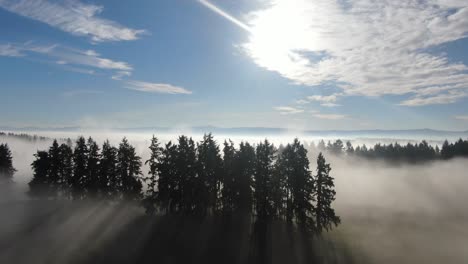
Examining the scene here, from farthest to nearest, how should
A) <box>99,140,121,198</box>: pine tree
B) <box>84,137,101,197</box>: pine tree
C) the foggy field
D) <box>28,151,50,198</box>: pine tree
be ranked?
<box>28,151,50,198</box>: pine tree, <box>84,137,101,197</box>: pine tree, <box>99,140,121,198</box>: pine tree, the foggy field

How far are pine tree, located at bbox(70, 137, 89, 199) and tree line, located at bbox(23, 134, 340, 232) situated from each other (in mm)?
208

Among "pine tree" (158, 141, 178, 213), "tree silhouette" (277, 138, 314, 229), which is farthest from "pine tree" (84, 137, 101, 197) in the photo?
"tree silhouette" (277, 138, 314, 229)

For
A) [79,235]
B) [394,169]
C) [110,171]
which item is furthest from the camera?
[394,169]

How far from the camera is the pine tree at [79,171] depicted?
66.6 meters

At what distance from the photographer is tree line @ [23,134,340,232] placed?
56031 millimetres

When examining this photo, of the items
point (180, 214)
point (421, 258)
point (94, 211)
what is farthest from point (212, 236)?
Result: point (421, 258)

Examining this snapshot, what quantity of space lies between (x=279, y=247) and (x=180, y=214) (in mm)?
20888

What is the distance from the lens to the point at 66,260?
42.6 meters

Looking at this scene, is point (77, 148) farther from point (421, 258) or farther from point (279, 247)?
point (421, 258)

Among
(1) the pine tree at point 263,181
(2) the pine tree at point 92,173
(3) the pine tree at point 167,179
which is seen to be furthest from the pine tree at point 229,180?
(2) the pine tree at point 92,173

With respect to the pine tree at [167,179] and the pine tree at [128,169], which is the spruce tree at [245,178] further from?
the pine tree at [128,169]

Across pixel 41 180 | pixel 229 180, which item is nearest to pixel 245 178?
pixel 229 180

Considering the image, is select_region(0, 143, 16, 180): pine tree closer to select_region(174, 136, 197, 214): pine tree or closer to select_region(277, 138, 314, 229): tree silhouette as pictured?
select_region(174, 136, 197, 214): pine tree

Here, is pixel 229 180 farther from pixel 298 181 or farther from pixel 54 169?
pixel 54 169
